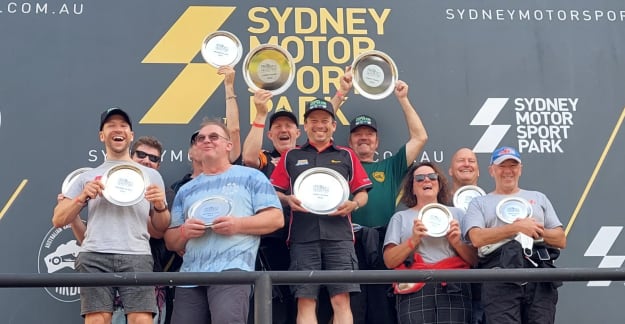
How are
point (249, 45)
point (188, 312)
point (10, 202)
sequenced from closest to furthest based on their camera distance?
point (188, 312), point (10, 202), point (249, 45)

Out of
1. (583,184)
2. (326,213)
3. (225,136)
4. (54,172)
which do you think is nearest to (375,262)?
(326,213)

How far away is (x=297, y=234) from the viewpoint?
192 inches

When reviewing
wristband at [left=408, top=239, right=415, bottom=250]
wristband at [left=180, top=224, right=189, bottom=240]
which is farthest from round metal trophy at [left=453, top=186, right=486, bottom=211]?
wristband at [left=180, top=224, right=189, bottom=240]

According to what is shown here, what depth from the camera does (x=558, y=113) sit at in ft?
20.6

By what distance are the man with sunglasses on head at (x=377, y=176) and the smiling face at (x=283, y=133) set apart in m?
0.33

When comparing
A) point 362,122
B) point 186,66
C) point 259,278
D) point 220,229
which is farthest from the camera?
point 186,66

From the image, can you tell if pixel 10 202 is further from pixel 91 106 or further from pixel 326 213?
pixel 326 213

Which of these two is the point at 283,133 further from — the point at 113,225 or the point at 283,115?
the point at 113,225

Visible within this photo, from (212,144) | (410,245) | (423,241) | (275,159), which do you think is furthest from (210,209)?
(423,241)

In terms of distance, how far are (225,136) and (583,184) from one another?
260 centimetres

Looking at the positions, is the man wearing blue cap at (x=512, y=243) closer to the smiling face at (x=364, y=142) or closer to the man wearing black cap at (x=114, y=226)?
the smiling face at (x=364, y=142)

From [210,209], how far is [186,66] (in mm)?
1800

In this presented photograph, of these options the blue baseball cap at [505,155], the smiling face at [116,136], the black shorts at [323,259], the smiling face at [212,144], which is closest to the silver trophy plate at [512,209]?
the blue baseball cap at [505,155]

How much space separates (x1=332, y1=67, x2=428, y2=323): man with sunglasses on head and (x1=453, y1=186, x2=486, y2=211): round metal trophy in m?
0.35
